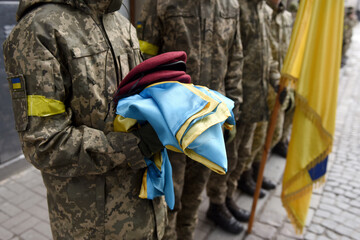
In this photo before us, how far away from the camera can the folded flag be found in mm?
1084

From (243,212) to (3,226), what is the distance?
2.37 meters

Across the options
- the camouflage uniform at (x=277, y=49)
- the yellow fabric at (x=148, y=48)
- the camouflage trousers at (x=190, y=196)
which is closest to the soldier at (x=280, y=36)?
the camouflage uniform at (x=277, y=49)

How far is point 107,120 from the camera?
55.3 inches

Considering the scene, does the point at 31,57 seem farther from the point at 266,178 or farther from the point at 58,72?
the point at 266,178

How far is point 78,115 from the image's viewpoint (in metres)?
1.36

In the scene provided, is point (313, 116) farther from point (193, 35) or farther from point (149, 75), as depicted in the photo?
point (149, 75)

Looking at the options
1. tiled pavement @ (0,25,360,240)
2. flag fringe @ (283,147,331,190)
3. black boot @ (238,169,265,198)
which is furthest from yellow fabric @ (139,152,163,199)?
black boot @ (238,169,265,198)

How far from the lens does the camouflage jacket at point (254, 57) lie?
2.73 meters

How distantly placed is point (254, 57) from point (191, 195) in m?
1.42

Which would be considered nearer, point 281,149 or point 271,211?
point 271,211

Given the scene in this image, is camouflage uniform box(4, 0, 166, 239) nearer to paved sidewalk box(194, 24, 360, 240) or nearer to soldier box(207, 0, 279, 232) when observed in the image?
soldier box(207, 0, 279, 232)

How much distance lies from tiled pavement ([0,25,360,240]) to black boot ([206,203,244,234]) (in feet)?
0.20

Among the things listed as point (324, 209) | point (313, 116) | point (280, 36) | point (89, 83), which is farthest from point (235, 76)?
point (324, 209)

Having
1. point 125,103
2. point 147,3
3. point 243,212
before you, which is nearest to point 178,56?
point 125,103
